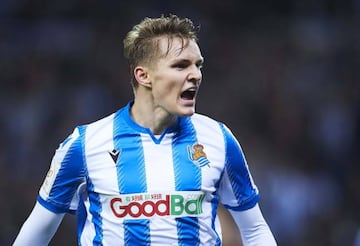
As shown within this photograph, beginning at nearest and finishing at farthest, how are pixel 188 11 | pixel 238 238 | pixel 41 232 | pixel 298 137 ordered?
1. pixel 41 232
2. pixel 238 238
3. pixel 298 137
4. pixel 188 11

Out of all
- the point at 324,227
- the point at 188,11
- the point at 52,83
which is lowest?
the point at 324,227

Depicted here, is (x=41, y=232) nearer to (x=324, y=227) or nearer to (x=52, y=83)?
(x=324, y=227)

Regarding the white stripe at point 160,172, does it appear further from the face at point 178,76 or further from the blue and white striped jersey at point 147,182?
the face at point 178,76

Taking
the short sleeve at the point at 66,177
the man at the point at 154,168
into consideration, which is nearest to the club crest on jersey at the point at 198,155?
the man at the point at 154,168

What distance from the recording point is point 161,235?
4160 mm

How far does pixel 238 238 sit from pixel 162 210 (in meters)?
3.11

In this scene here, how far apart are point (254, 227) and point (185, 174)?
1.48ft

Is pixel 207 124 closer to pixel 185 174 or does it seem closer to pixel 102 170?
pixel 185 174

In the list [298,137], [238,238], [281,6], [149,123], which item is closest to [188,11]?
[281,6]

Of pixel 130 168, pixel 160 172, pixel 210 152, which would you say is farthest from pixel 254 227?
pixel 130 168

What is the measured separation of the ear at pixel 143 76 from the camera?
4328mm

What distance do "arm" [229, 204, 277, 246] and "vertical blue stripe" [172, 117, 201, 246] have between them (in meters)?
0.32

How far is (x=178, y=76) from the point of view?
4.22 metres

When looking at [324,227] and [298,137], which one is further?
[298,137]
